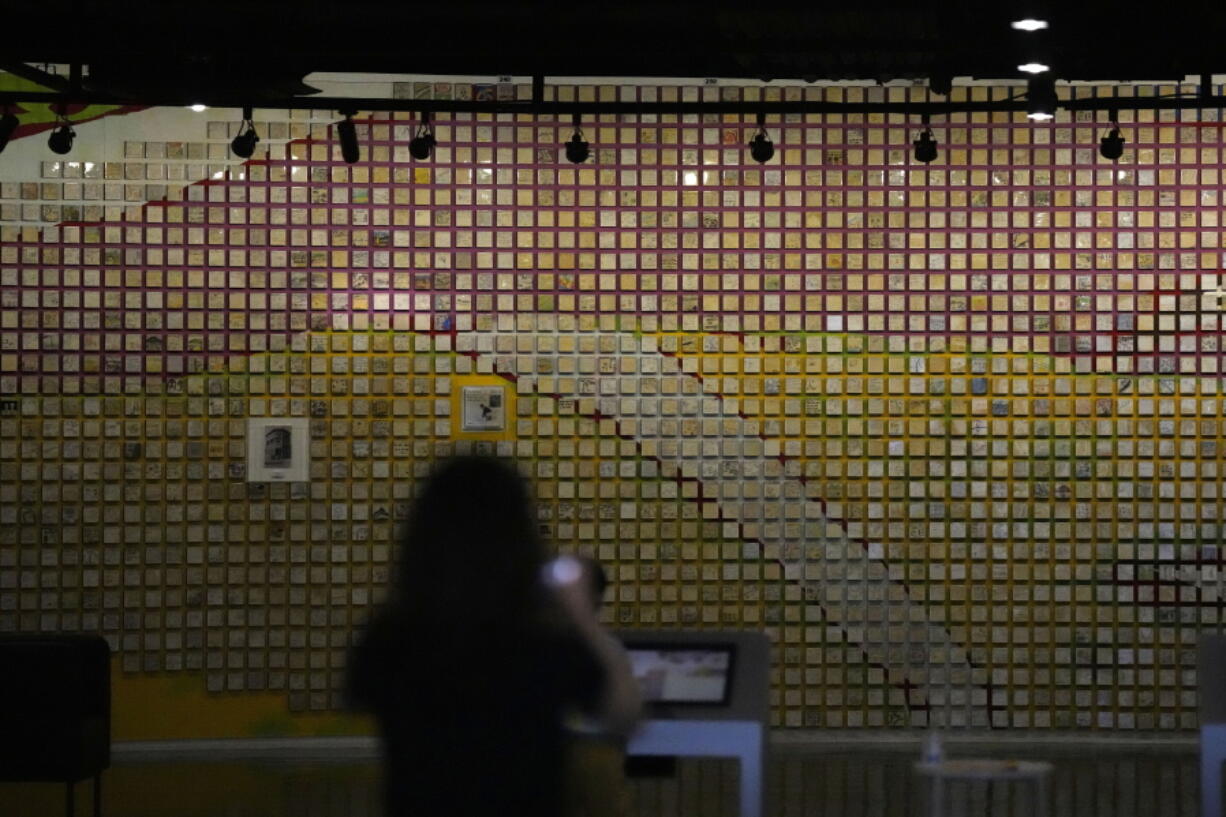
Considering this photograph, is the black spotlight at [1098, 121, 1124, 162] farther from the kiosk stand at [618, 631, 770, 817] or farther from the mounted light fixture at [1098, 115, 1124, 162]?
the kiosk stand at [618, 631, 770, 817]

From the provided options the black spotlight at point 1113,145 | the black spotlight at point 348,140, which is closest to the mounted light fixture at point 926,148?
the black spotlight at point 1113,145

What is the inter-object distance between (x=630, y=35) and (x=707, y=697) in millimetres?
4419

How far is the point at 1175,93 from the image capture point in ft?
33.4

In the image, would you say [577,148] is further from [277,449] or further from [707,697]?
[707,697]

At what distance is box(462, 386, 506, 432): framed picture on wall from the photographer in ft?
33.2

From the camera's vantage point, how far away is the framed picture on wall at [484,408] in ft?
33.2

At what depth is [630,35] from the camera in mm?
8945

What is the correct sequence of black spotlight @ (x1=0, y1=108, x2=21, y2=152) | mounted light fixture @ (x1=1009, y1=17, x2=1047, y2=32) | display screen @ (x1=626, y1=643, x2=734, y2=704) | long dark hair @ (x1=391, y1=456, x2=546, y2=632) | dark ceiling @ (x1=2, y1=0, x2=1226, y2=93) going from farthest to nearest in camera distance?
black spotlight @ (x1=0, y1=108, x2=21, y2=152)
dark ceiling @ (x1=2, y1=0, x2=1226, y2=93)
mounted light fixture @ (x1=1009, y1=17, x2=1047, y2=32)
display screen @ (x1=626, y1=643, x2=734, y2=704)
long dark hair @ (x1=391, y1=456, x2=546, y2=632)

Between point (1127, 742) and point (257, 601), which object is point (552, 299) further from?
point (1127, 742)

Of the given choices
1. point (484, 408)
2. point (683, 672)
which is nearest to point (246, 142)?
point (484, 408)

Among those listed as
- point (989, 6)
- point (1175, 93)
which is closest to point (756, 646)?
point (989, 6)

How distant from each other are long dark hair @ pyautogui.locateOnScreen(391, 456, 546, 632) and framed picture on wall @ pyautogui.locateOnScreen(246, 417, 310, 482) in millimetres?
7133

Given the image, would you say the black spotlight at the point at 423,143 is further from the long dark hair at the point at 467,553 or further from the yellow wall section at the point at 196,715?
the long dark hair at the point at 467,553

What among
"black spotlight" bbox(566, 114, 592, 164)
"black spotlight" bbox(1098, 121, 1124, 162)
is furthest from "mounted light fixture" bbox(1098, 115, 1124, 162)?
"black spotlight" bbox(566, 114, 592, 164)
